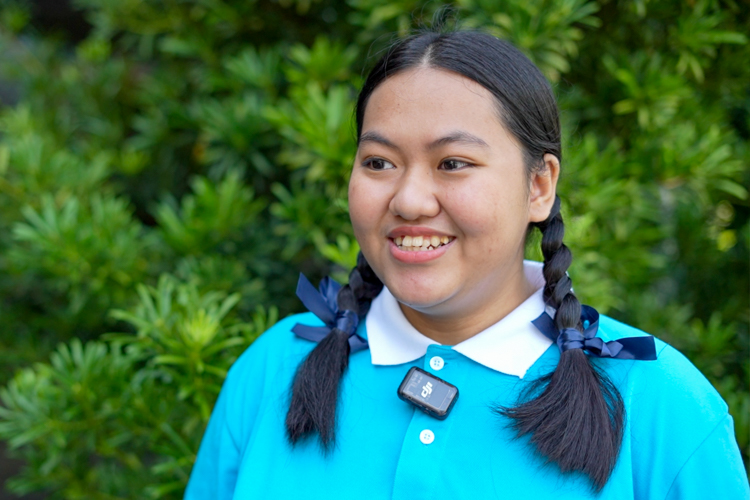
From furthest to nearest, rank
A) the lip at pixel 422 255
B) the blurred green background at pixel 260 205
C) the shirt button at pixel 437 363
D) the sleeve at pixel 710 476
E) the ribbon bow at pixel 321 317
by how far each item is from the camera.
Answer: the blurred green background at pixel 260 205 → the ribbon bow at pixel 321 317 → the shirt button at pixel 437 363 → the lip at pixel 422 255 → the sleeve at pixel 710 476

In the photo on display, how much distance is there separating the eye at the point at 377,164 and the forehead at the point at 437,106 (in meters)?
0.06

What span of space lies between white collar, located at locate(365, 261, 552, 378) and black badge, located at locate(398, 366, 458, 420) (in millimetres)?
89

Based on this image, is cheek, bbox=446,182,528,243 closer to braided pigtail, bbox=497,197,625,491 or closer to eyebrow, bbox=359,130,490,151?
eyebrow, bbox=359,130,490,151

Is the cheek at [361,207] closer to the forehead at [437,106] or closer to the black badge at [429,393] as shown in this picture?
the forehead at [437,106]

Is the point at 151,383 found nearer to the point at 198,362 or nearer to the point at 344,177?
the point at 198,362

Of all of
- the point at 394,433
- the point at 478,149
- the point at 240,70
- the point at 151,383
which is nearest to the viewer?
the point at 478,149

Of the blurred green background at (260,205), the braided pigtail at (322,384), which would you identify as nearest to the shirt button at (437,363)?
the braided pigtail at (322,384)

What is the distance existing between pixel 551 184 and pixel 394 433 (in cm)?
63

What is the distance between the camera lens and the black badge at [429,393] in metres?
1.20

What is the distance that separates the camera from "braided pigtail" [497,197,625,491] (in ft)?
3.66

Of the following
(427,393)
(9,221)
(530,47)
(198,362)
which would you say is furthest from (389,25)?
(9,221)

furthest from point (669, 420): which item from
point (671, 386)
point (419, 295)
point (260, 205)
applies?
point (260, 205)

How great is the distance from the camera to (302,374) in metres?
1.38

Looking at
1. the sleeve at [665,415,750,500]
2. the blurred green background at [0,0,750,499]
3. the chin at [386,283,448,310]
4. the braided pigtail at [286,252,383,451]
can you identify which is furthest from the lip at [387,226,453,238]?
the blurred green background at [0,0,750,499]
